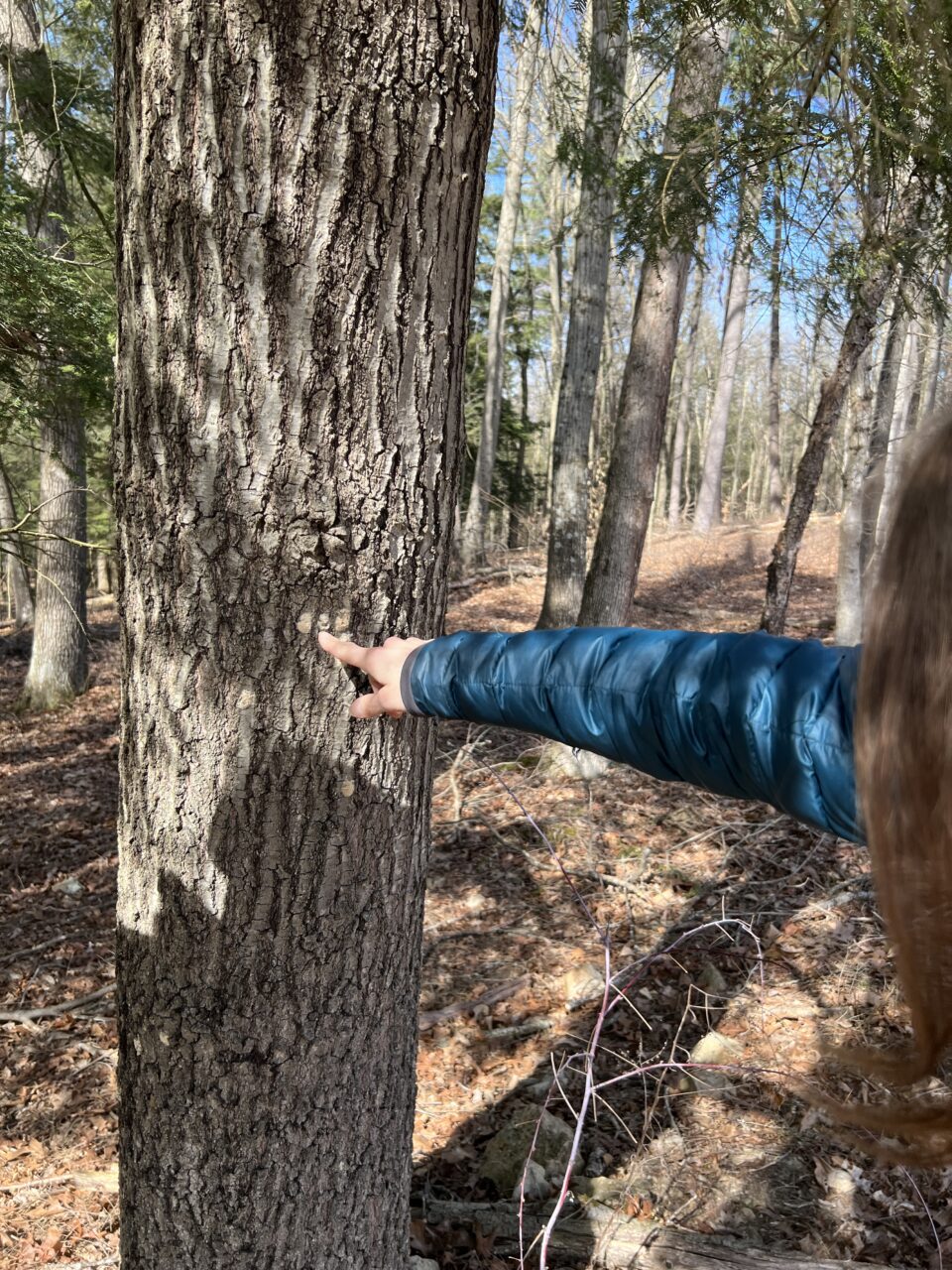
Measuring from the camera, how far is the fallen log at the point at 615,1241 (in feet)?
7.67

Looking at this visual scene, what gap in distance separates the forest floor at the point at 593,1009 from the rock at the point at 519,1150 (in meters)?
0.05

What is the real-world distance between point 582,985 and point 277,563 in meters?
3.03

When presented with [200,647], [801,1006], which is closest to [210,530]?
[200,647]

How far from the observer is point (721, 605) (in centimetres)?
1348

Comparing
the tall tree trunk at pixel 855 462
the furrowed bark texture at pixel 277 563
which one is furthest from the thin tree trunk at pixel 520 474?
the furrowed bark texture at pixel 277 563

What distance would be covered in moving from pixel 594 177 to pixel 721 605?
9.10 meters

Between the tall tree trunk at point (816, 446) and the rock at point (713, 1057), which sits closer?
the rock at point (713, 1057)

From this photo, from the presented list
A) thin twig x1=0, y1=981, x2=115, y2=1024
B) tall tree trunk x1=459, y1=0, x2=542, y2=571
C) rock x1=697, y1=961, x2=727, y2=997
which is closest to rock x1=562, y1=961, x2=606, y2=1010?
rock x1=697, y1=961, x2=727, y2=997

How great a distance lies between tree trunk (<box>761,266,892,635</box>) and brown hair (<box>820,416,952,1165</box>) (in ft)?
19.2

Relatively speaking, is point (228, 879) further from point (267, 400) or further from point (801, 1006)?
point (801, 1006)

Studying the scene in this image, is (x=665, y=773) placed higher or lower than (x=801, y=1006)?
higher

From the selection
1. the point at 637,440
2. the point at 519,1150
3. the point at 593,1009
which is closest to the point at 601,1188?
the point at 519,1150

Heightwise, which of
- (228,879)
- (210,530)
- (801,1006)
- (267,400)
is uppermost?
(267,400)

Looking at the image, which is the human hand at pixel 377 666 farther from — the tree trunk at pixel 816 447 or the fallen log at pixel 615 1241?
Result: the tree trunk at pixel 816 447
